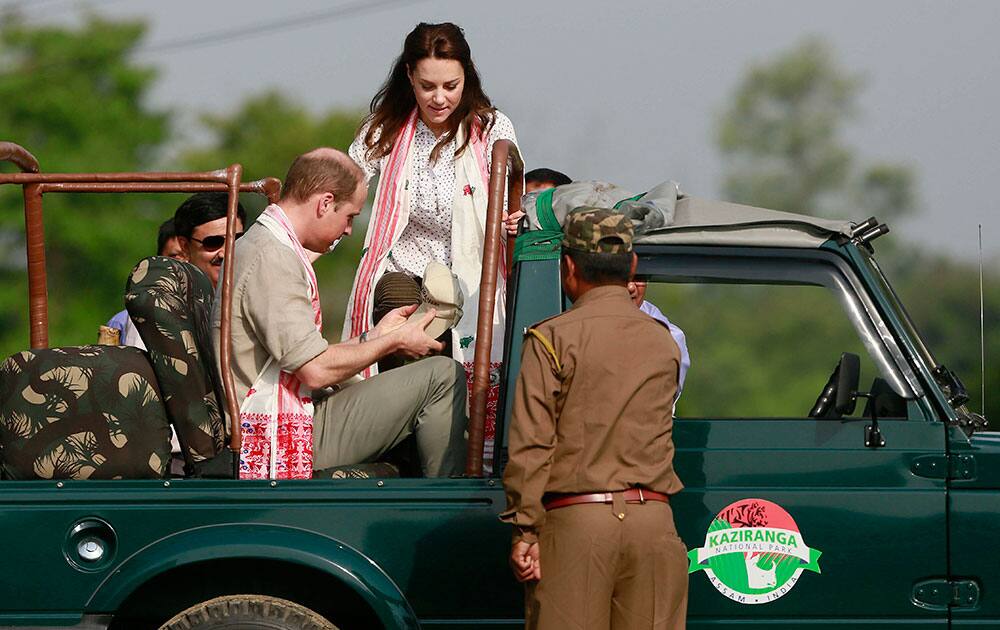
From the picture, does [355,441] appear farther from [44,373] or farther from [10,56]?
[10,56]

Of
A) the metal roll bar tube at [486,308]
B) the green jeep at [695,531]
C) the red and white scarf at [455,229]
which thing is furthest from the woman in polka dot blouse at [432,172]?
the green jeep at [695,531]

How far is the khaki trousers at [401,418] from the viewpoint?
14.5 ft

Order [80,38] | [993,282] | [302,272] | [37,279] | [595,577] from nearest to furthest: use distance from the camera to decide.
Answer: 1. [595,577]
2. [302,272]
3. [37,279]
4. [993,282]
5. [80,38]


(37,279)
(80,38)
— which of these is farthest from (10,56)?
(37,279)

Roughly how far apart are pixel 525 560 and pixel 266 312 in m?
1.21

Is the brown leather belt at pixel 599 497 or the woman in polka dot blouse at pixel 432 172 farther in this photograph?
the woman in polka dot blouse at pixel 432 172

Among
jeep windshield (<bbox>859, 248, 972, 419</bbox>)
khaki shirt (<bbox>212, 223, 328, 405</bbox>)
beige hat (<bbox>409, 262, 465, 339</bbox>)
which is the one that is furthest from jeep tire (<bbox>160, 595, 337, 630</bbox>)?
jeep windshield (<bbox>859, 248, 972, 419</bbox>)

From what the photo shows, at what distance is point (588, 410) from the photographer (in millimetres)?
3691

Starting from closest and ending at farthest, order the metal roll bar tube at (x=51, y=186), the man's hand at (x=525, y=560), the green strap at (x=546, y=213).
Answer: the man's hand at (x=525, y=560) → the green strap at (x=546, y=213) → the metal roll bar tube at (x=51, y=186)

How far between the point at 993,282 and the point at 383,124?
2859 centimetres

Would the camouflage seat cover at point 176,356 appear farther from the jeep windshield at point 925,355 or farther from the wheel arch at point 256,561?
the jeep windshield at point 925,355

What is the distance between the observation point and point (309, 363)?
169 inches

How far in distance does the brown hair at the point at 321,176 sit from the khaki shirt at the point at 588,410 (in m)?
1.07

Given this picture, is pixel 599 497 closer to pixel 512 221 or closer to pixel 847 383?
pixel 847 383
